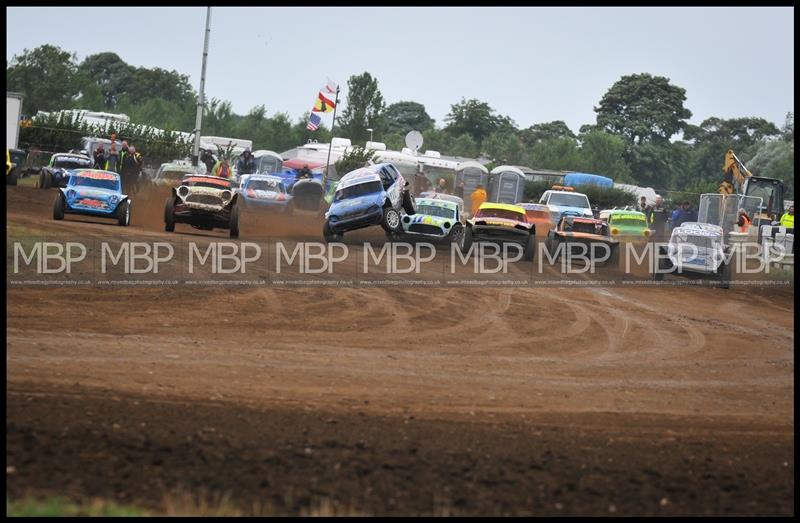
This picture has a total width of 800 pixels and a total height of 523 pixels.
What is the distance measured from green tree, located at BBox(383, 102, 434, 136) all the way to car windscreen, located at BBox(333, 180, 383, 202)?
9022cm

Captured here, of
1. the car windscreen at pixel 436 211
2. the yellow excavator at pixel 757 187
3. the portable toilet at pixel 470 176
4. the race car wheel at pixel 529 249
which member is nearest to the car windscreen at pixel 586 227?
the race car wheel at pixel 529 249

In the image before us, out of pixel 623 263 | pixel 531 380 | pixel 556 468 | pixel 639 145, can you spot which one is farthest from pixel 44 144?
pixel 639 145

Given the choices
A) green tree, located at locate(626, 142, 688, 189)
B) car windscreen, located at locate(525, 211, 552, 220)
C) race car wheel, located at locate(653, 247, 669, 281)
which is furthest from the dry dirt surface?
green tree, located at locate(626, 142, 688, 189)

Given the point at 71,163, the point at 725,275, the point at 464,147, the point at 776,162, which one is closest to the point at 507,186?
the point at 71,163

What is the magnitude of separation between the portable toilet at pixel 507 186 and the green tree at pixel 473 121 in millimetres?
57909

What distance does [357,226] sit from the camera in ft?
84.8

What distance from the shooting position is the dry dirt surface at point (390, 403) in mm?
7316

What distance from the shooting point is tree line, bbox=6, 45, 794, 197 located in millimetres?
82938

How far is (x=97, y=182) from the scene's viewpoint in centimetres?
2619

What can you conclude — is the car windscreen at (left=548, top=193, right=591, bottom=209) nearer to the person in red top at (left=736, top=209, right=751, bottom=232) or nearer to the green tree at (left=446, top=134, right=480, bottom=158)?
the person in red top at (left=736, top=209, right=751, bottom=232)

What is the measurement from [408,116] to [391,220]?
9550 cm

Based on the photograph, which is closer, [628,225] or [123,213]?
[123,213]

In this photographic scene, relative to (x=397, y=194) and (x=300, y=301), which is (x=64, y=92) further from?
(x=300, y=301)

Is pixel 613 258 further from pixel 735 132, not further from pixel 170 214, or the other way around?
pixel 735 132
